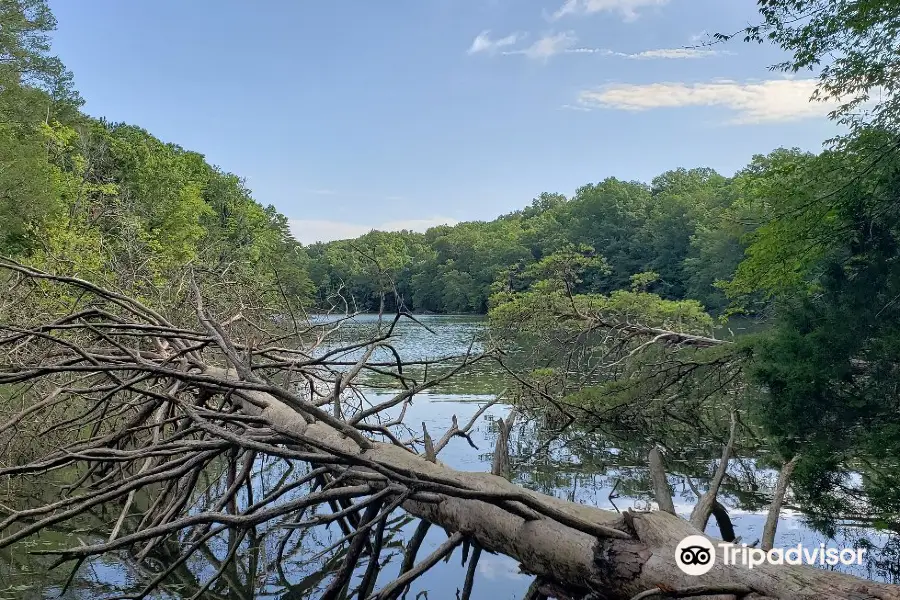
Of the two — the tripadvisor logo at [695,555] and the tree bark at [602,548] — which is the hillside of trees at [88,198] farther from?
the tripadvisor logo at [695,555]

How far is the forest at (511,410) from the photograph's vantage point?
277 cm

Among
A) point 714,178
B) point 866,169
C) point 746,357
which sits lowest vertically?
point 746,357

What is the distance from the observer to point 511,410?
712cm

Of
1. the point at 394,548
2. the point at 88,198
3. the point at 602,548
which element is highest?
the point at 88,198

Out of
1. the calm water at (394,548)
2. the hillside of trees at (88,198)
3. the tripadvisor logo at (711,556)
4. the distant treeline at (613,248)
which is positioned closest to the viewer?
the tripadvisor logo at (711,556)

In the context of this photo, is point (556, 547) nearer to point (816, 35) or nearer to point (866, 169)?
point (866, 169)

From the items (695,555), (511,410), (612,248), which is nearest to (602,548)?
(695,555)

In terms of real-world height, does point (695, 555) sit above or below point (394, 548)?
above

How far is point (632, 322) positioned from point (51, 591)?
309 inches

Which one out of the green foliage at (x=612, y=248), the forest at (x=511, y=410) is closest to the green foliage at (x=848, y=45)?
the forest at (x=511, y=410)

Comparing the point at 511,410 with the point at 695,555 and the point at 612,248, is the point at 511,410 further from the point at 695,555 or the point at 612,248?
the point at 612,248

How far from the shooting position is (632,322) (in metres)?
10.3

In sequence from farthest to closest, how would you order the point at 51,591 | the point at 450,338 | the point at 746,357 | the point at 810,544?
the point at 450,338 < the point at 746,357 < the point at 810,544 < the point at 51,591

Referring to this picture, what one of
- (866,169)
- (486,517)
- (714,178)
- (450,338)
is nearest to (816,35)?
(866,169)
